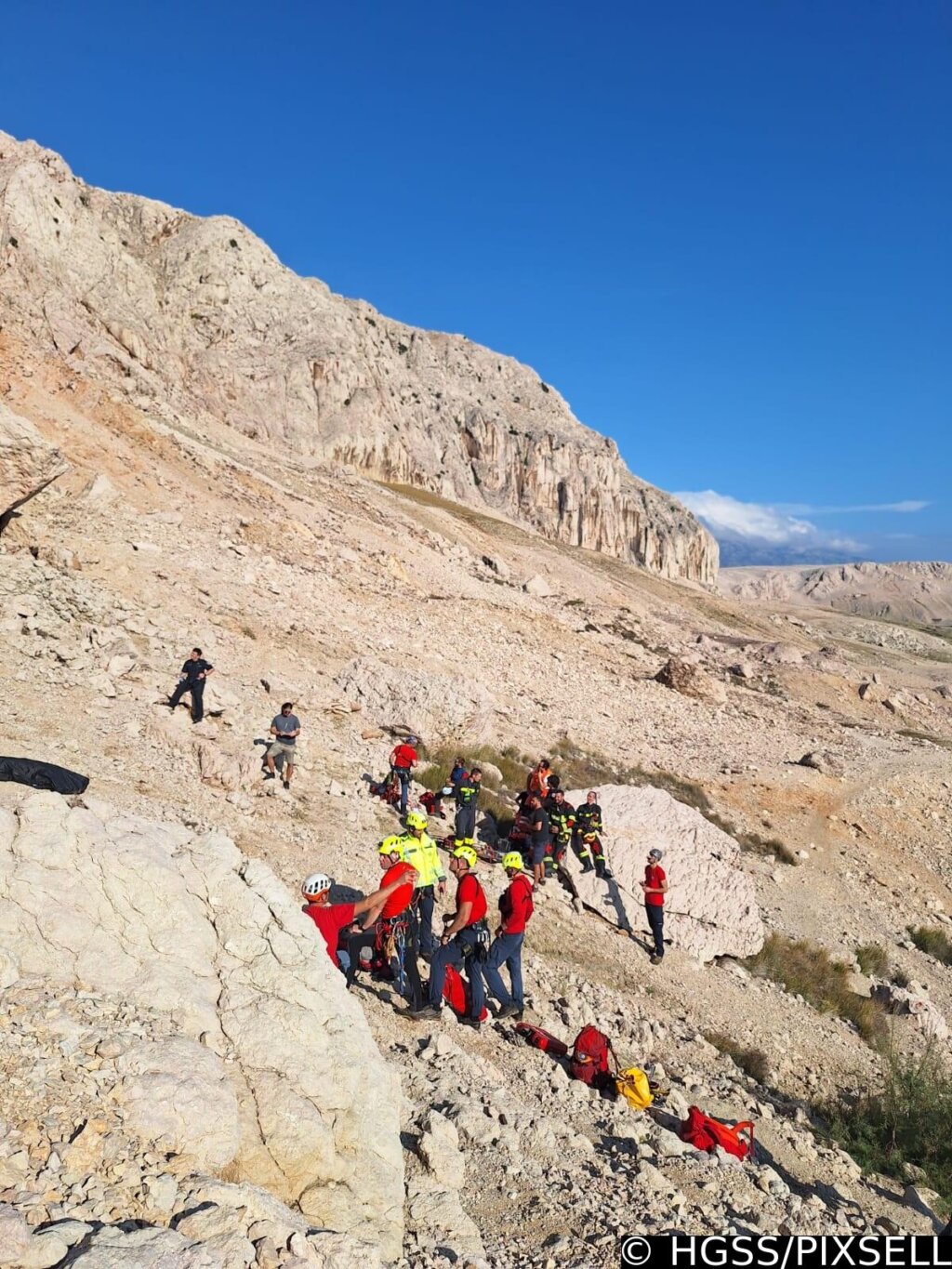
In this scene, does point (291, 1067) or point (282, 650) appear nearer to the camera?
point (291, 1067)

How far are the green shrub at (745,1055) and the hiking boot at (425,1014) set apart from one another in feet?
14.1

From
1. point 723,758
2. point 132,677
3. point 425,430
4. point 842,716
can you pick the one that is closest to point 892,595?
point 425,430

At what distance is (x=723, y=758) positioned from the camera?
870 inches

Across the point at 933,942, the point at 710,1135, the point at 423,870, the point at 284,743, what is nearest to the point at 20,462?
the point at 284,743

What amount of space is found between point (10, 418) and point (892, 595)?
624 feet

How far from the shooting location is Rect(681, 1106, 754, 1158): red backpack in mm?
6613

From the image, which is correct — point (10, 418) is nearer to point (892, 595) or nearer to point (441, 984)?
point (441, 984)

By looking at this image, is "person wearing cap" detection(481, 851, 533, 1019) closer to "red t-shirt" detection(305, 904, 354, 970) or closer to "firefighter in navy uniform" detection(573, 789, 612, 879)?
Answer: "red t-shirt" detection(305, 904, 354, 970)

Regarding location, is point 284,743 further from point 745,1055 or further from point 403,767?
point 745,1055

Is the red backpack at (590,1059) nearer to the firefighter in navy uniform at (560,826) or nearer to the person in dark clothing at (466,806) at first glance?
the firefighter in navy uniform at (560,826)

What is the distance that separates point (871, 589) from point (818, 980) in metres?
188

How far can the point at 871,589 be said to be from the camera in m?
176

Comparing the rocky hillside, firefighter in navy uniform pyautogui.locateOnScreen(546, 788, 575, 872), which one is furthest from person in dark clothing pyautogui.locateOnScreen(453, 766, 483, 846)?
the rocky hillside

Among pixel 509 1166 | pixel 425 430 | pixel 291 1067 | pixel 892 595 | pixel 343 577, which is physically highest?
pixel 892 595
